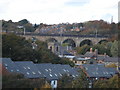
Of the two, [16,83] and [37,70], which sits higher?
[16,83]

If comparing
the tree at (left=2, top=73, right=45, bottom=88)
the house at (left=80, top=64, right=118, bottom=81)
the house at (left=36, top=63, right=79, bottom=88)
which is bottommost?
the house at (left=80, top=64, right=118, bottom=81)

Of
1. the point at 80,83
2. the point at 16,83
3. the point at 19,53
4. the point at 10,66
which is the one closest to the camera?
the point at 16,83

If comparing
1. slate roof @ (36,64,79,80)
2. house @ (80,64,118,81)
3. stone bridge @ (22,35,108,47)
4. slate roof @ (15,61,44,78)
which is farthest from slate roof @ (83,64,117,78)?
stone bridge @ (22,35,108,47)

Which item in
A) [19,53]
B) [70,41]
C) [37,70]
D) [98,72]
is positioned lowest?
[98,72]

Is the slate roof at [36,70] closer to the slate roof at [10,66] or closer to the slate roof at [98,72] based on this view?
the slate roof at [10,66]

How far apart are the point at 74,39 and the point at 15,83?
5897 cm

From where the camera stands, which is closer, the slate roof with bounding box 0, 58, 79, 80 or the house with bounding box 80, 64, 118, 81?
the slate roof with bounding box 0, 58, 79, 80

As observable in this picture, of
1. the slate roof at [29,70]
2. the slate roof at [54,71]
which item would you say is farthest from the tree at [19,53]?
the slate roof at [29,70]

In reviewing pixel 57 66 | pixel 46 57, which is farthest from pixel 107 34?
pixel 57 66

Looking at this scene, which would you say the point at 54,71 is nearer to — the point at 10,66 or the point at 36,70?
the point at 36,70

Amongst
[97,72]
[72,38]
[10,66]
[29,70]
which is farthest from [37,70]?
[72,38]

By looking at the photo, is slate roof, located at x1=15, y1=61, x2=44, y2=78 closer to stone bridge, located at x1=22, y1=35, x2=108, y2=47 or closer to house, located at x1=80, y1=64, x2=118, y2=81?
house, located at x1=80, y1=64, x2=118, y2=81

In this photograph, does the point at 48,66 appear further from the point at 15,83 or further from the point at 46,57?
the point at 15,83

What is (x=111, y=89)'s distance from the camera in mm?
25688
